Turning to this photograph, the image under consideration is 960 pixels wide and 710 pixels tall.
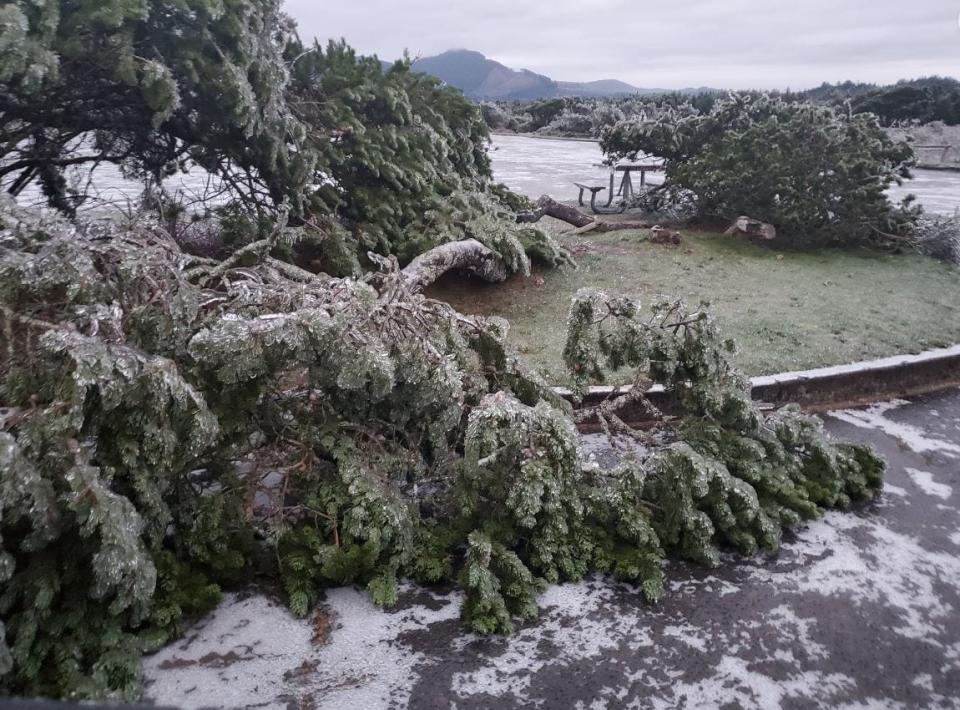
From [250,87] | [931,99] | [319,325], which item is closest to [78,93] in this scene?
[250,87]

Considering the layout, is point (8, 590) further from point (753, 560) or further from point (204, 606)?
point (753, 560)

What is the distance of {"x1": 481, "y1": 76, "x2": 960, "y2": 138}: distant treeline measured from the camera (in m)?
23.2

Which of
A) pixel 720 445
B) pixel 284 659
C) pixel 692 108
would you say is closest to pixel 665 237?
pixel 720 445

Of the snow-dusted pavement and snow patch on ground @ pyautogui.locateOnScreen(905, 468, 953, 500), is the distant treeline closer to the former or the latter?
snow patch on ground @ pyautogui.locateOnScreen(905, 468, 953, 500)

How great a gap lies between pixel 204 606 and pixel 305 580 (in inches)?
15.9

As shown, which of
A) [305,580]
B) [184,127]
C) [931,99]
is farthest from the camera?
[931,99]

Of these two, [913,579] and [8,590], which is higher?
[8,590]

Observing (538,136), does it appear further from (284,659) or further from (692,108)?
(284,659)

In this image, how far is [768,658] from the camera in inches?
107

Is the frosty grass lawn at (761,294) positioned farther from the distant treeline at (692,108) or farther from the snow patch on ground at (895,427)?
the distant treeline at (692,108)

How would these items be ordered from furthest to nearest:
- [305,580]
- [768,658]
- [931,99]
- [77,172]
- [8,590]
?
[931,99] < [77,172] < [305,580] < [768,658] < [8,590]

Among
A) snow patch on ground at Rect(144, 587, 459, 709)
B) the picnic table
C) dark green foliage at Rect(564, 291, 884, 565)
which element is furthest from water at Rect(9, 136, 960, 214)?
snow patch on ground at Rect(144, 587, 459, 709)

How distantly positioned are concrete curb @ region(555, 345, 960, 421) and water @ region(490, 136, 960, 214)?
616 centimetres

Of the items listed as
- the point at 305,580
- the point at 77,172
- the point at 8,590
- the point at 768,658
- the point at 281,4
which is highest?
the point at 281,4
